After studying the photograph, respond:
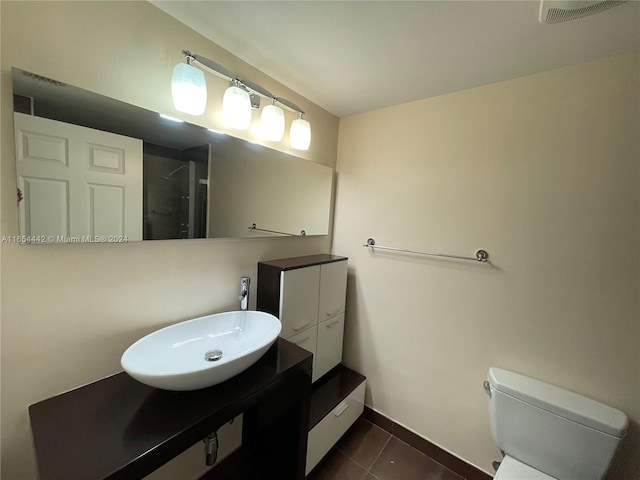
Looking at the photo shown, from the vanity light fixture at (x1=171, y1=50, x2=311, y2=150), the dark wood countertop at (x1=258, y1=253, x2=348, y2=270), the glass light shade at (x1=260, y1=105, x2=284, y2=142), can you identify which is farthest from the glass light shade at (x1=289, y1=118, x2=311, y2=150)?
the dark wood countertop at (x1=258, y1=253, x2=348, y2=270)

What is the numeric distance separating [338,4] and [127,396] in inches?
62.3

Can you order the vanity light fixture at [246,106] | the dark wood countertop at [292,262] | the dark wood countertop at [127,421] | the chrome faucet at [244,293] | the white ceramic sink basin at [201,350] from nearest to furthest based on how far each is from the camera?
the dark wood countertop at [127,421]
the white ceramic sink basin at [201,350]
the vanity light fixture at [246,106]
the chrome faucet at [244,293]
the dark wood countertop at [292,262]

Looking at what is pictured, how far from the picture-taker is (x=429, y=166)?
1565mm

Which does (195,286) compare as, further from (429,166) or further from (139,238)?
(429,166)

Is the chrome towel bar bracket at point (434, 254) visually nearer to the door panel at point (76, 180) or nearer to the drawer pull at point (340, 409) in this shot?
the drawer pull at point (340, 409)

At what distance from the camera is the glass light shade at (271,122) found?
4.42ft

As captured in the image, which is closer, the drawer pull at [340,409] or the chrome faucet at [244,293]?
the chrome faucet at [244,293]

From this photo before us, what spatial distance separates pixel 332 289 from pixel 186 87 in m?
1.33

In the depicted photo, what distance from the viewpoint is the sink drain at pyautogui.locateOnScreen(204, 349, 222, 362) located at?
1.01m

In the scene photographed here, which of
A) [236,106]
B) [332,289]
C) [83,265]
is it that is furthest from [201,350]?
[236,106]

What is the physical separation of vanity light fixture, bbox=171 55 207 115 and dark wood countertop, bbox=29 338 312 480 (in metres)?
1.09

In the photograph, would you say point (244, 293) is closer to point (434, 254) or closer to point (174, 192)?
point (174, 192)

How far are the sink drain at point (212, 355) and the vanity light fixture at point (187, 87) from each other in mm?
1007

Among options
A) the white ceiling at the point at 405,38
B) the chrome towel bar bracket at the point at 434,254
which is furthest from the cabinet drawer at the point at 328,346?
the white ceiling at the point at 405,38
